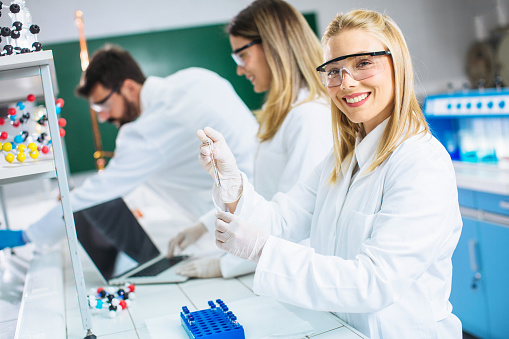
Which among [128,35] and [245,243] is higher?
[128,35]

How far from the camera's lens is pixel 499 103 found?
98.9 inches

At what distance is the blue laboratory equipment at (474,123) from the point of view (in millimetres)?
2570

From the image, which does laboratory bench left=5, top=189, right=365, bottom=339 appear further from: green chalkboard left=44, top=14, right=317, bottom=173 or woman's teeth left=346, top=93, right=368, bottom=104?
green chalkboard left=44, top=14, right=317, bottom=173

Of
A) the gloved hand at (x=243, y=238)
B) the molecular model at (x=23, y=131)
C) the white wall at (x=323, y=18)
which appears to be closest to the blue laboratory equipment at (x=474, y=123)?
the gloved hand at (x=243, y=238)

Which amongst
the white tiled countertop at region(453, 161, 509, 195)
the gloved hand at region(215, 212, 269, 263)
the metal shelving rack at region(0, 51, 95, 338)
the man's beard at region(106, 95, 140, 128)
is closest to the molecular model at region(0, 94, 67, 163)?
the metal shelving rack at region(0, 51, 95, 338)

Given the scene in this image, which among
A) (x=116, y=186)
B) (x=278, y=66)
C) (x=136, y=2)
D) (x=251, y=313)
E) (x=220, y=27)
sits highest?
(x=136, y=2)

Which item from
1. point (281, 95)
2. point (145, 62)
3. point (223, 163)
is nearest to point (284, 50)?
point (281, 95)

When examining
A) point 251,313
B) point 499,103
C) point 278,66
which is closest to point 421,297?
point 251,313

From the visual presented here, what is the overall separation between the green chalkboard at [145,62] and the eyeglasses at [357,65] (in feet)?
15.8

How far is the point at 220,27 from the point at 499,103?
425 centimetres

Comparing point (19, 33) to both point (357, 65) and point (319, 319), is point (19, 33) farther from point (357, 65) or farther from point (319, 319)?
point (319, 319)

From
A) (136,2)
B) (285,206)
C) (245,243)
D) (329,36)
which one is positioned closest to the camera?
(245,243)

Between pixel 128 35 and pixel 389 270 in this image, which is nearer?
pixel 389 270

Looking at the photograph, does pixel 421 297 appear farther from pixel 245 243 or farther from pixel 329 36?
pixel 329 36
